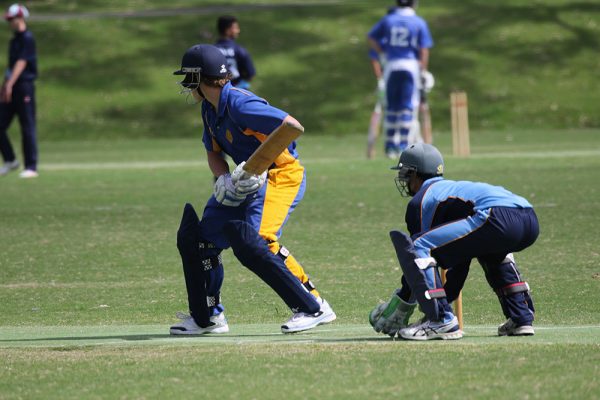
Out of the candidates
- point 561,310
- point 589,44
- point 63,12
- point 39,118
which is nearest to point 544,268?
point 561,310

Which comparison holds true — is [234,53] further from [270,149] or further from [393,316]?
[393,316]

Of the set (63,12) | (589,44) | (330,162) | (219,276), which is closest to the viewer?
(219,276)

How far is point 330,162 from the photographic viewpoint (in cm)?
2072

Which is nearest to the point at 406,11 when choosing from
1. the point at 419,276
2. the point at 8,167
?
the point at 8,167

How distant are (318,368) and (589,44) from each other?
31.1m

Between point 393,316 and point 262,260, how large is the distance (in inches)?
31.5

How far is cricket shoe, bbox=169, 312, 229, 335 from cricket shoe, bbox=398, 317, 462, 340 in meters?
1.23

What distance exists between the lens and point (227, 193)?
7480 mm

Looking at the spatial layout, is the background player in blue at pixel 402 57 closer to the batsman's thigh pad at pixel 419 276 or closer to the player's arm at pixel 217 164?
the player's arm at pixel 217 164

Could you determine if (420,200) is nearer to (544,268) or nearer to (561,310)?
(561,310)

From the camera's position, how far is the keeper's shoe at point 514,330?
7.24m

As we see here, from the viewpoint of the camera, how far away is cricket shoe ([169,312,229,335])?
7852 mm

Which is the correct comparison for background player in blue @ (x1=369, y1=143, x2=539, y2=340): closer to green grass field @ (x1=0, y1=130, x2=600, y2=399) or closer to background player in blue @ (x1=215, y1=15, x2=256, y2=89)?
green grass field @ (x1=0, y1=130, x2=600, y2=399)

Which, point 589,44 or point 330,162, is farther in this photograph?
point 589,44
